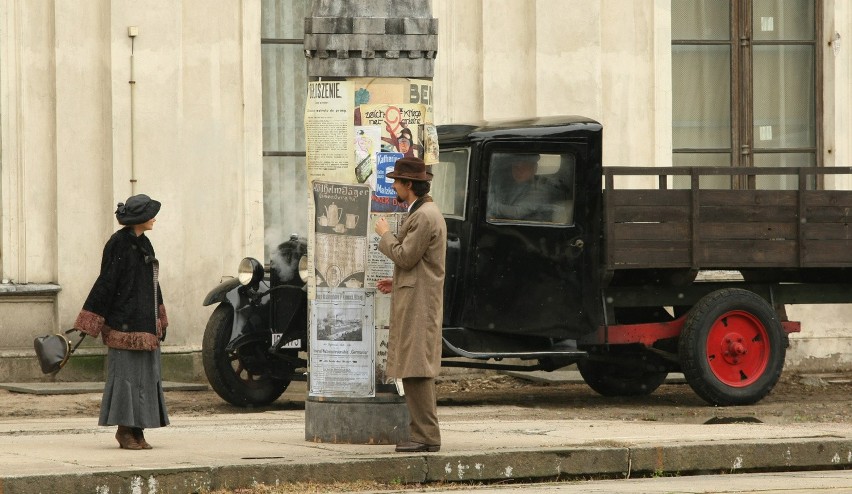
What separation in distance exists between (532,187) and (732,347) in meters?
2.21

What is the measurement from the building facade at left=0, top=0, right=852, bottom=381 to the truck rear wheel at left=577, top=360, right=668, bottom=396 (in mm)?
3127

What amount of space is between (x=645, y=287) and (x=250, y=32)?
205 inches

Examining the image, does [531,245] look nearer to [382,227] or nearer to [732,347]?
[732,347]

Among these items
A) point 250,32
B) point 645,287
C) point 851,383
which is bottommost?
point 851,383

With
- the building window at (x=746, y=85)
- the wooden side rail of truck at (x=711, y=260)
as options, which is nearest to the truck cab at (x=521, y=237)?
the wooden side rail of truck at (x=711, y=260)

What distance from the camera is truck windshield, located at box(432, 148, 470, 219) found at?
43.3 feet

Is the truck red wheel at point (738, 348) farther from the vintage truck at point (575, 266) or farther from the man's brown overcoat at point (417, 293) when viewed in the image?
the man's brown overcoat at point (417, 293)

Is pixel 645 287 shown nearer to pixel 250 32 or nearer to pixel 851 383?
pixel 851 383

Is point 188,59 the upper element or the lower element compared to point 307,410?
upper

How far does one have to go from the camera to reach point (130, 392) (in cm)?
966

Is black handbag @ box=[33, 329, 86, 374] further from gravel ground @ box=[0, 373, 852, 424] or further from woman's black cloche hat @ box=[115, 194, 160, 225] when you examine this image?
gravel ground @ box=[0, 373, 852, 424]

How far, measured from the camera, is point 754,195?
13.6 m

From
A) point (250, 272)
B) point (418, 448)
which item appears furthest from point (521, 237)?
point (418, 448)

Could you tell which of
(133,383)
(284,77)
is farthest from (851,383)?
(133,383)
